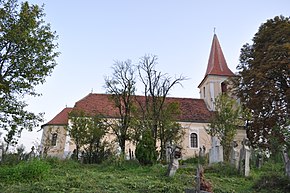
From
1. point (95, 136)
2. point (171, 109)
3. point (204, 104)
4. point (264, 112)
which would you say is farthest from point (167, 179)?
point (204, 104)

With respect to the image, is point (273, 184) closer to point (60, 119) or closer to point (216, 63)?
point (60, 119)

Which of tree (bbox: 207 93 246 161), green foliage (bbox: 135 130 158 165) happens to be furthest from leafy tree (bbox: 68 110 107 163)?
tree (bbox: 207 93 246 161)

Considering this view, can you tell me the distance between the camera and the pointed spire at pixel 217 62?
35656 mm

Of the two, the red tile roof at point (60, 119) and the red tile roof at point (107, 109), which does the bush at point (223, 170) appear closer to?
the red tile roof at point (107, 109)

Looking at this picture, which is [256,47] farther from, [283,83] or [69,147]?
[69,147]

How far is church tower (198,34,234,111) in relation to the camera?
34719 millimetres

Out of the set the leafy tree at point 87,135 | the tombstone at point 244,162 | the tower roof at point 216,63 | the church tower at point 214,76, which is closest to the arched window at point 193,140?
the church tower at point 214,76

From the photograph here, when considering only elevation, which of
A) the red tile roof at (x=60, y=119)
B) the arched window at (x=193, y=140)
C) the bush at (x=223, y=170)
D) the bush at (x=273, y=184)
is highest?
the red tile roof at (x=60, y=119)

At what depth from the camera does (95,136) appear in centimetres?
2023

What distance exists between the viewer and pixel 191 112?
108 feet

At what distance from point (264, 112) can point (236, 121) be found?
413 cm

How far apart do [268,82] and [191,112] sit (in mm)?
11640

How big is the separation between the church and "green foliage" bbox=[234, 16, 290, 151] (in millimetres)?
5718

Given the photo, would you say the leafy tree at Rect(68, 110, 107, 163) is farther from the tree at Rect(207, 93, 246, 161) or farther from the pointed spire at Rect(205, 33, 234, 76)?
the pointed spire at Rect(205, 33, 234, 76)
